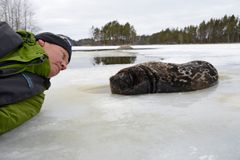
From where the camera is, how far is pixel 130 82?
3508 millimetres

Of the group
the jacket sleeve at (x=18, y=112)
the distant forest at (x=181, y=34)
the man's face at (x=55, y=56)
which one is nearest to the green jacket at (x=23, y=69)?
the jacket sleeve at (x=18, y=112)

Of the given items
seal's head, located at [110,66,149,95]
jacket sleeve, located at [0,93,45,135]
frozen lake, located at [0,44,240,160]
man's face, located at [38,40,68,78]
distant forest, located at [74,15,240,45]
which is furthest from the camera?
distant forest, located at [74,15,240,45]

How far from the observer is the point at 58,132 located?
199 centimetres

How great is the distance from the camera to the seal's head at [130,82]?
135 inches

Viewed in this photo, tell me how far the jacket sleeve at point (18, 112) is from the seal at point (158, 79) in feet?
3.98

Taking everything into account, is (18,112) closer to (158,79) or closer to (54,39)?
(54,39)

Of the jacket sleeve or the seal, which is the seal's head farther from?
the jacket sleeve

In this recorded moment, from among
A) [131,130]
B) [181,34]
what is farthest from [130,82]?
[181,34]

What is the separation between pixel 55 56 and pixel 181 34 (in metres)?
70.1

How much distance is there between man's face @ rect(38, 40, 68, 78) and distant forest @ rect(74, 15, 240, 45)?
6132 cm

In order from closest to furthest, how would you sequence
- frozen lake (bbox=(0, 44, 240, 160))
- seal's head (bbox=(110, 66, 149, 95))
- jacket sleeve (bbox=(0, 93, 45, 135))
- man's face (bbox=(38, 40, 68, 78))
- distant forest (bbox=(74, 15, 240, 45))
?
frozen lake (bbox=(0, 44, 240, 160)), jacket sleeve (bbox=(0, 93, 45, 135)), man's face (bbox=(38, 40, 68, 78)), seal's head (bbox=(110, 66, 149, 95)), distant forest (bbox=(74, 15, 240, 45))

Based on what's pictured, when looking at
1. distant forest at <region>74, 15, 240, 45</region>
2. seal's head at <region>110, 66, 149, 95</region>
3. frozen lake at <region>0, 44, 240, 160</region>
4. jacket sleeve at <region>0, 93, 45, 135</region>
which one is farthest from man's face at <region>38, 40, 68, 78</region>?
distant forest at <region>74, 15, 240, 45</region>

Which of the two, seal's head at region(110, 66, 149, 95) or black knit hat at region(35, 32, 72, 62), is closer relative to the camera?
black knit hat at region(35, 32, 72, 62)

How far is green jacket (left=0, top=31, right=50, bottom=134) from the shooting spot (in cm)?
189
